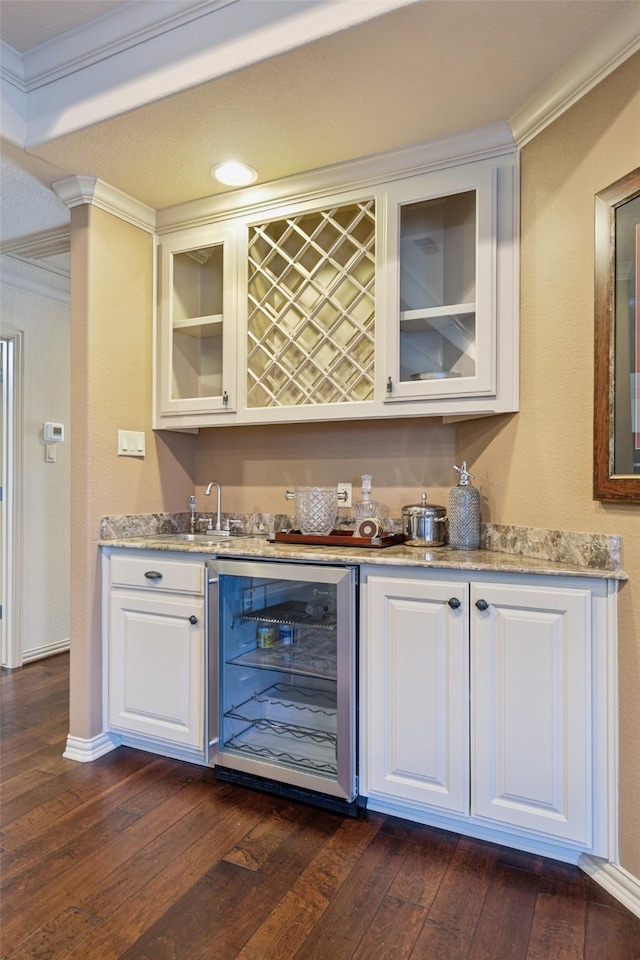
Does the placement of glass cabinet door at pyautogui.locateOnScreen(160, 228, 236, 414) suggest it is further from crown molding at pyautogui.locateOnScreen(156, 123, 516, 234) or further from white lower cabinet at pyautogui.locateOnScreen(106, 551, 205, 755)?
white lower cabinet at pyautogui.locateOnScreen(106, 551, 205, 755)

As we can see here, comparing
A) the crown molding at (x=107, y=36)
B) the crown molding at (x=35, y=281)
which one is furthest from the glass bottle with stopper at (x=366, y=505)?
the crown molding at (x=35, y=281)

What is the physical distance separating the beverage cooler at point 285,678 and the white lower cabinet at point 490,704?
0.26ft

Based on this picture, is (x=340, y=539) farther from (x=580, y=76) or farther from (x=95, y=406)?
(x=580, y=76)

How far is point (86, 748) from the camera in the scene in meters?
2.27

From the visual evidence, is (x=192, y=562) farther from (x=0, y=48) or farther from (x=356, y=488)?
(x=0, y=48)

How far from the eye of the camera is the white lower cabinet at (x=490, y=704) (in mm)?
→ 1552

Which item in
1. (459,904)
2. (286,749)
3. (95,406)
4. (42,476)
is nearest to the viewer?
(459,904)

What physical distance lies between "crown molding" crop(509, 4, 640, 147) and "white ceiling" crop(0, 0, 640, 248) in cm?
1

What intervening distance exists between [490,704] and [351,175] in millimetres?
1949

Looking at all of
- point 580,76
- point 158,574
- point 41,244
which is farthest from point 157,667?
point 580,76

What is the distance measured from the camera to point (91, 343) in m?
2.31

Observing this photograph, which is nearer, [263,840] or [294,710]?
[263,840]

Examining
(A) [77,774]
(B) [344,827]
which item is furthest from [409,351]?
(A) [77,774]

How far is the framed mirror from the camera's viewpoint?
152 cm
